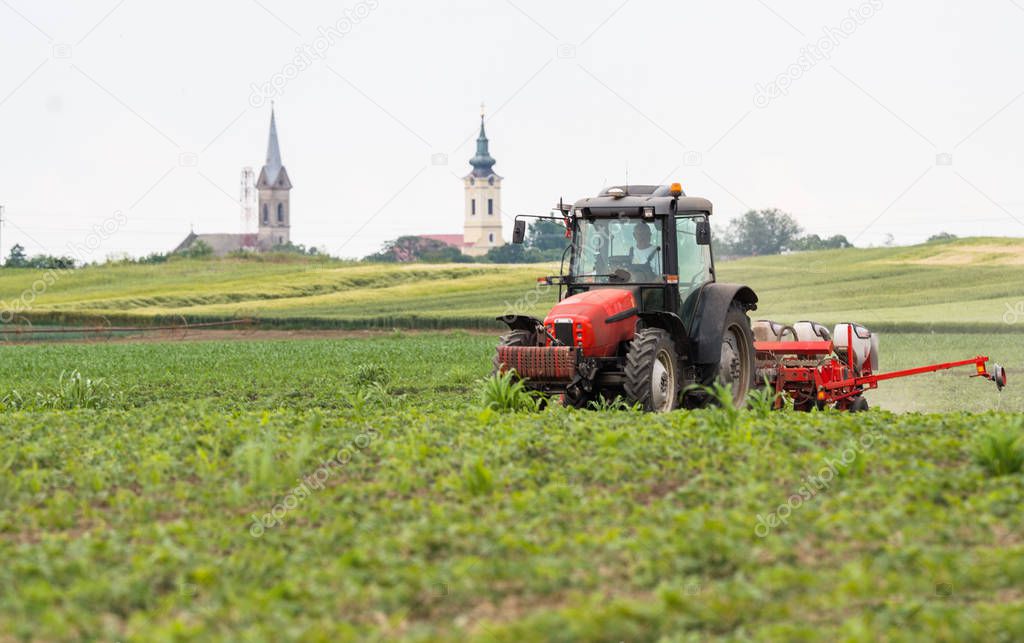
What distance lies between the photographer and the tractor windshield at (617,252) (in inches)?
572

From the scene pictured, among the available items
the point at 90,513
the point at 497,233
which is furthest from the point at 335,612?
the point at 497,233

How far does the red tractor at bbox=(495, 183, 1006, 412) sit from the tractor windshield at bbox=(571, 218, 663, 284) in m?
0.01

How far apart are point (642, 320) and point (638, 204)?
1337mm

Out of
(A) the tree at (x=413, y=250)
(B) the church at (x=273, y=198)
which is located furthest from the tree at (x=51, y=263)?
(B) the church at (x=273, y=198)

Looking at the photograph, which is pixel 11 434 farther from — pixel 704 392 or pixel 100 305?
pixel 100 305

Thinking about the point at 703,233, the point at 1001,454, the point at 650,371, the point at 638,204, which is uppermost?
the point at 638,204

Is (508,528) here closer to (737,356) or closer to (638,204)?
→ (638,204)

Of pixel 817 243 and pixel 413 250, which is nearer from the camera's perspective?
pixel 817 243

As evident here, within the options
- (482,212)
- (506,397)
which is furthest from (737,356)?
(482,212)

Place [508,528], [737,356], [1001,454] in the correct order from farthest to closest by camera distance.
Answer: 1. [737,356]
2. [1001,454]
3. [508,528]

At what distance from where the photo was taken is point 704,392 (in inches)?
584

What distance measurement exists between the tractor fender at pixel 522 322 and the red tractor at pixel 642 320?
2 cm

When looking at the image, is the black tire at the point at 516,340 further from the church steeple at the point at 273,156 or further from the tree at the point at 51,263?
the church steeple at the point at 273,156

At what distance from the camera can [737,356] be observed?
51.4ft
